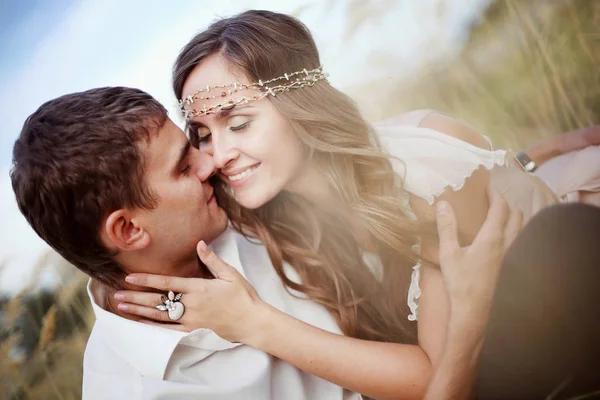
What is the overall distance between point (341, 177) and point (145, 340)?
49 cm

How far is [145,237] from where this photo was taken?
1152 millimetres

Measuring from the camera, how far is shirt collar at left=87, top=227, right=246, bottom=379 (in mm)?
1143

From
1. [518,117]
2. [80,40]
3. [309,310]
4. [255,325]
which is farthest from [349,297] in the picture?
[80,40]

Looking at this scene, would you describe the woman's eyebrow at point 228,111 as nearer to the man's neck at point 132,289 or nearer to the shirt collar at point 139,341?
the man's neck at point 132,289

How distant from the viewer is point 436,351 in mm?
1087

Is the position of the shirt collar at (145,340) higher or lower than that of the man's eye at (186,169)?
lower

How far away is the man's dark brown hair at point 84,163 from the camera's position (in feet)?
3.56

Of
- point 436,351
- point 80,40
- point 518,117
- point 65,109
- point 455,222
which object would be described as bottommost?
point 436,351

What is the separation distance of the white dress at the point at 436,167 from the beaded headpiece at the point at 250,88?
0.55ft

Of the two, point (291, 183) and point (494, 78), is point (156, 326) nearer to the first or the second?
point (291, 183)

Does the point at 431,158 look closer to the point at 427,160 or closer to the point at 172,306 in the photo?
the point at 427,160

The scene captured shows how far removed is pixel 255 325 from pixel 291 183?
29 centimetres

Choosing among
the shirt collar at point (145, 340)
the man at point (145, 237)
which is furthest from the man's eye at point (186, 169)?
the shirt collar at point (145, 340)

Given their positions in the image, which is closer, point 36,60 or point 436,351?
point 436,351
